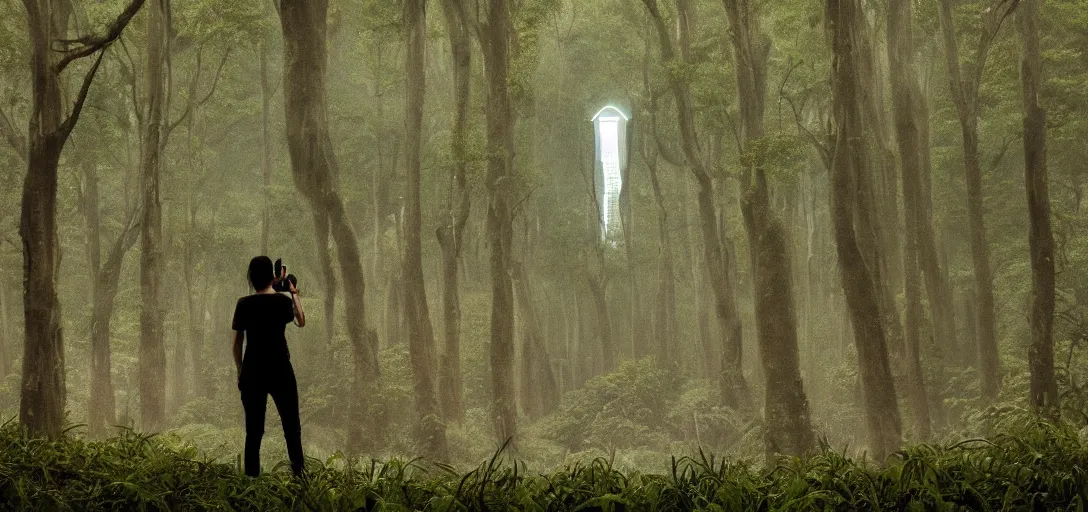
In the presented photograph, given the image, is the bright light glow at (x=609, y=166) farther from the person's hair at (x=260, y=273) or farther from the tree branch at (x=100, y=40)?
the person's hair at (x=260, y=273)

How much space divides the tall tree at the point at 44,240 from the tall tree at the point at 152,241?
8097 mm

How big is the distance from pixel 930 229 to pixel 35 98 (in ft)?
50.1

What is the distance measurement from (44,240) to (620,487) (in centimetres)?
706

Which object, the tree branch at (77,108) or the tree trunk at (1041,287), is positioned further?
the tree trunk at (1041,287)

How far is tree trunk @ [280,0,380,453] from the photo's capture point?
14.8 meters

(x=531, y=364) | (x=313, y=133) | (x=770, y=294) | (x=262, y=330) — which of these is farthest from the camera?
(x=531, y=364)

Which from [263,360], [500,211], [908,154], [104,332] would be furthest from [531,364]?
[263,360]

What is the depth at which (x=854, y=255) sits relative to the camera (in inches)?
470

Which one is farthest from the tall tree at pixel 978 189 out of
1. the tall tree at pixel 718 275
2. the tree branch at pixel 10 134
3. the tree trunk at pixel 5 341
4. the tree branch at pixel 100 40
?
the tree trunk at pixel 5 341

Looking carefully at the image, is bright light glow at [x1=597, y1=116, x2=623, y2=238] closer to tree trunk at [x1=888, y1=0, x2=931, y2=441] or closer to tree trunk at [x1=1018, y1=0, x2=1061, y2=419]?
tree trunk at [x1=888, y1=0, x2=931, y2=441]

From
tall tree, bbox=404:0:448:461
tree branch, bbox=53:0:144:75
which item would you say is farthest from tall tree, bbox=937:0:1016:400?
tree branch, bbox=53:0:144:75

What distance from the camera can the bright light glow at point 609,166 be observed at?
30938 mm

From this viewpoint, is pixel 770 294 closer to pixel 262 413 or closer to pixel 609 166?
pixel 262 413

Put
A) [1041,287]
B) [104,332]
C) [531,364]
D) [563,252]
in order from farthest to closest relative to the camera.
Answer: [563,252]
[531,364]
[104,332]
[1041,287]
